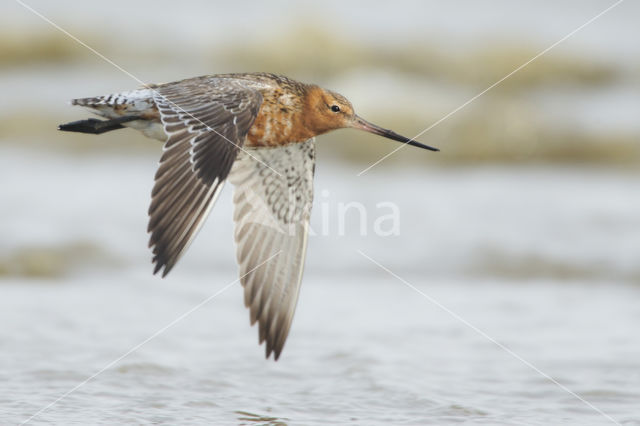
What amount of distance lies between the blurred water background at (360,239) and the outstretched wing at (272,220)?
33 centimetres

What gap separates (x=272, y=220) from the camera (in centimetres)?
608

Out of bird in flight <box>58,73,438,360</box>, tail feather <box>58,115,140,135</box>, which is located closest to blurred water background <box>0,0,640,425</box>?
bird in flight <box>58,73,438,360</box>

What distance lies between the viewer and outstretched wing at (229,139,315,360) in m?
5.82

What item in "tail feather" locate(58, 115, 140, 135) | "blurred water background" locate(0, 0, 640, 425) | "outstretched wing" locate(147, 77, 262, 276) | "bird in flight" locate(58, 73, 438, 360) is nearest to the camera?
"outstretched wing" locate(147, 77, 262, 276)

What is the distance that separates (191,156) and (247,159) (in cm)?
139

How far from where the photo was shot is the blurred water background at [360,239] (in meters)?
5.16

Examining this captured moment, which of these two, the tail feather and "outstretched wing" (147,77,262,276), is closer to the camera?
"outstretched wing" (147,77,262,276)

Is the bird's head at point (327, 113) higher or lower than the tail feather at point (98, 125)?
higher

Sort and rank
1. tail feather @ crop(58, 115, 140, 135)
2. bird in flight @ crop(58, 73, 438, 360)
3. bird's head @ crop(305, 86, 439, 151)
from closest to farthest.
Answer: bird in flight @ crop(58, 73, 438, 360)
tail feather @ crop(58, 115, 140, 135)
bird's head @ crop(305, 86, 439, 151)

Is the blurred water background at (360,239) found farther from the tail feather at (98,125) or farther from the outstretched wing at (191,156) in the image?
the tail feather at (98,125)

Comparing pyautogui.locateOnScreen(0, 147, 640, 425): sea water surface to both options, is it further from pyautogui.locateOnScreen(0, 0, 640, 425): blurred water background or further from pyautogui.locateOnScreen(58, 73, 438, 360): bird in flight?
pyautogui.locateOnScreen(58, 73, 438, 360): bird in flight

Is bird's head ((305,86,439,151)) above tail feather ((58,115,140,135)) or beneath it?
above

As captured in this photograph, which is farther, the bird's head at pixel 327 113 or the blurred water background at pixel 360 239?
the bird's head at pixel 327 113

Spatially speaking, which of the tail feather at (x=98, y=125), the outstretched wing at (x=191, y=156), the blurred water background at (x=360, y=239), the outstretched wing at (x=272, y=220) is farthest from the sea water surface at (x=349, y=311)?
the tail feather at (x=98, y=125)
